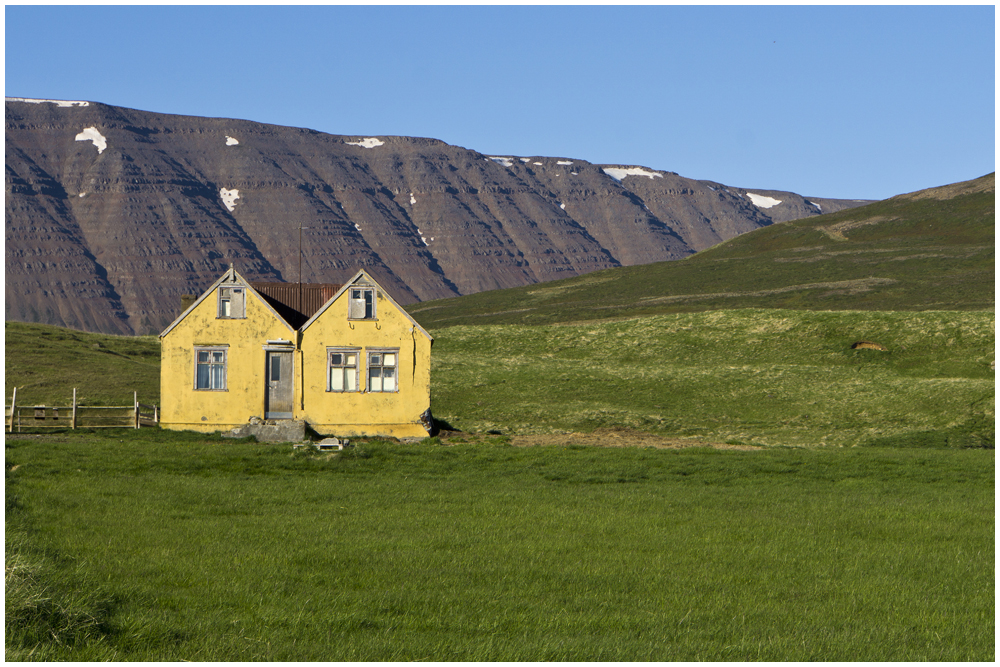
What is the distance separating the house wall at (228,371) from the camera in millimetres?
45594

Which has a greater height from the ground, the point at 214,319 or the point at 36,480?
the point at 214,319

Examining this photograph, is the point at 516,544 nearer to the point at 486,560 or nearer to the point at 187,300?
the point at 486,560

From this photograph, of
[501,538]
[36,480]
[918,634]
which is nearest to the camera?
[918,634]

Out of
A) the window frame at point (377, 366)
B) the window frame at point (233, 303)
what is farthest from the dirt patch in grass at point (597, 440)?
the window frame at point (233, 303)

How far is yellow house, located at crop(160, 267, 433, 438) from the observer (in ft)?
150

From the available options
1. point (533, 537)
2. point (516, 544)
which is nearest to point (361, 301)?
point (533, 537)

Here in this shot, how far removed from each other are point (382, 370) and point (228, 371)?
696 cm

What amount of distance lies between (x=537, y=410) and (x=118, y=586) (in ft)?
142

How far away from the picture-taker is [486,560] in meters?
18.9

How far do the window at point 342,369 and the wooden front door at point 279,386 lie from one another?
6.27 ft

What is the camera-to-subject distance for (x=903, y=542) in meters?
22.0

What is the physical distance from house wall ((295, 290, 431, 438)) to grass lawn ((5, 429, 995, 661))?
35.1ft

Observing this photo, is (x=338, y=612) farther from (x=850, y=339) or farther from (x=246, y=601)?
(x=850, y=339)

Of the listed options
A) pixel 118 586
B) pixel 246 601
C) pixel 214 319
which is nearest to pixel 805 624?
pixel 246 601
